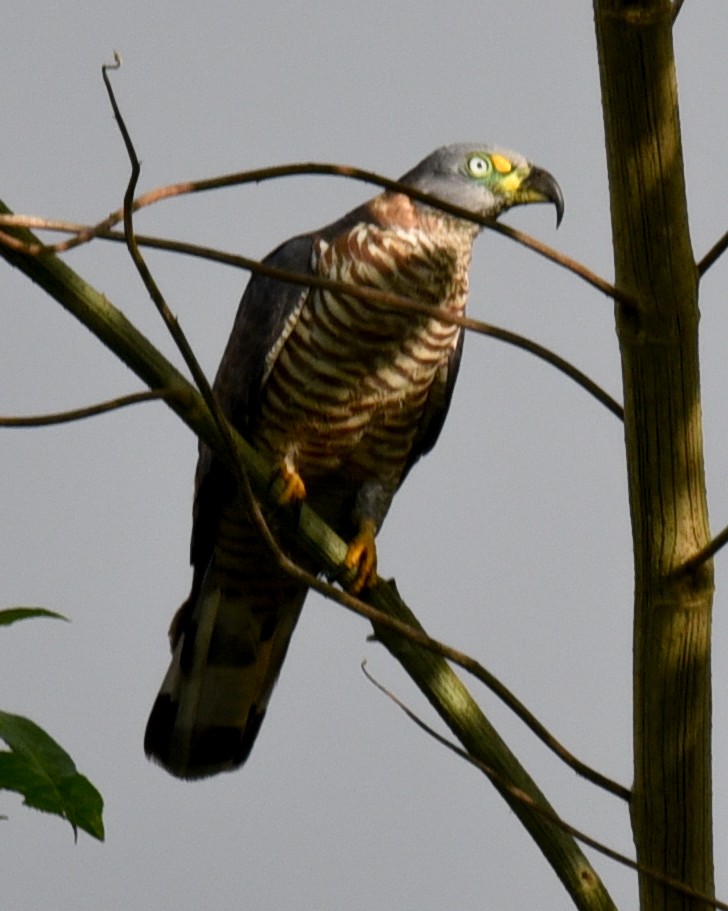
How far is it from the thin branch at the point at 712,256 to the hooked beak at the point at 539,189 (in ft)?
8.56

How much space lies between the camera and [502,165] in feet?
15.9

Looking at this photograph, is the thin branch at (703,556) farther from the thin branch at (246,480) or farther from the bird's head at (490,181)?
the bird's head at (490,181)

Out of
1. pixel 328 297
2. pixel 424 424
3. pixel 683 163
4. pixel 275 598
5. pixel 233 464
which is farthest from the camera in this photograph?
pixel 275 598

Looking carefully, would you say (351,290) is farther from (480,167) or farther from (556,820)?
(480,167)

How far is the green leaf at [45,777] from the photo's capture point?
1912mm

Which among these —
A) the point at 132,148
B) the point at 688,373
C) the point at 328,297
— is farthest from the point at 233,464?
the point at 328,297

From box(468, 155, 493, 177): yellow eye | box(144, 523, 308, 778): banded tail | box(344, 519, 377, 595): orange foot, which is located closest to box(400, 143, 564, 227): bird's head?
box(468, 155, 493, 177): yellow eye

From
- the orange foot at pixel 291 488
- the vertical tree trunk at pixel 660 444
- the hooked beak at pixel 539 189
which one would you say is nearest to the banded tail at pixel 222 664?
the orange foot at pixel 291 488

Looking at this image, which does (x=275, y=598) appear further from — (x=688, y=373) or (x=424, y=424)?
(x=688, y=373)

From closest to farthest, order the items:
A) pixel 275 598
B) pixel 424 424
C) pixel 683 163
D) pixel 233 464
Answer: pixel 683 163
pixel 233 464
pixel 424 424
pixel 275 598

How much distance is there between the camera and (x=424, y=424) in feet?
16.0

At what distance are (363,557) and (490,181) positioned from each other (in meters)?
1.42

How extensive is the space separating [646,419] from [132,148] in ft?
2.79

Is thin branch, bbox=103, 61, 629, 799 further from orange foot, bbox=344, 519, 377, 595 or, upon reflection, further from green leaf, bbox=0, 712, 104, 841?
orange foot, bbox=344, 519, 377, 595
